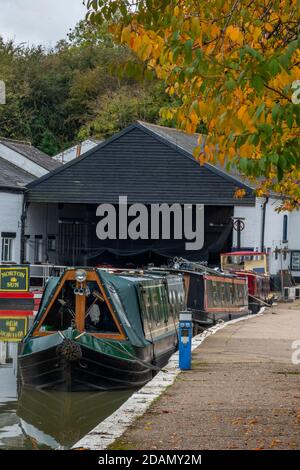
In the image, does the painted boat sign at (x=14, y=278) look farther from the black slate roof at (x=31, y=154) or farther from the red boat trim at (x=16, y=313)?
the black slate roof at (x=31, y=154)

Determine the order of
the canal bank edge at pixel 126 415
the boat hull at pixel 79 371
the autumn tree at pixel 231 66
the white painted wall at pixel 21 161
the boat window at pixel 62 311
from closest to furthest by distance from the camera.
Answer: the autumn tree at pixel 231 66, the canal bank edge at pixel 126 415, the boat hull at pixel 79 371, the boat window at pixel 62 311, the white painted wall at pixel 21 161

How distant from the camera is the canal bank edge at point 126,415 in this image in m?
10.2

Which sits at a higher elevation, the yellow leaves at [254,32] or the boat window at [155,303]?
the yellow leaves at [254,32]

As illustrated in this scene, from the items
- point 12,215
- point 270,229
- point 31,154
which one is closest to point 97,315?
point 12,215

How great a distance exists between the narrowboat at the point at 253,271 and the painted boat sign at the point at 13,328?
34.6 feet

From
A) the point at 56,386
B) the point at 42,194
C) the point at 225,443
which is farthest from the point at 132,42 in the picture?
the point at 42,194

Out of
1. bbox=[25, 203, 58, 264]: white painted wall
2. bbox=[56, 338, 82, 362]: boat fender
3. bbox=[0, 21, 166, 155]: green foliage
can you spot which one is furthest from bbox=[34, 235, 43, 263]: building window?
bbox=[56, 338, 82, 362]: boat fender

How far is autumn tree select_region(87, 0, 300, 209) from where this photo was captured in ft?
26.3

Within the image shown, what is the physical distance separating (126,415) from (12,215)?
117 ft

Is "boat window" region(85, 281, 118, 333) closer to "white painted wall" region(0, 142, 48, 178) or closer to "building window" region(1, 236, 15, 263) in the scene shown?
"building window" region(1, 236, 15, 263)

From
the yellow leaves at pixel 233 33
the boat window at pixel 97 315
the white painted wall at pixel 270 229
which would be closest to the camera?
the yellow leaves at pixel 233 33
